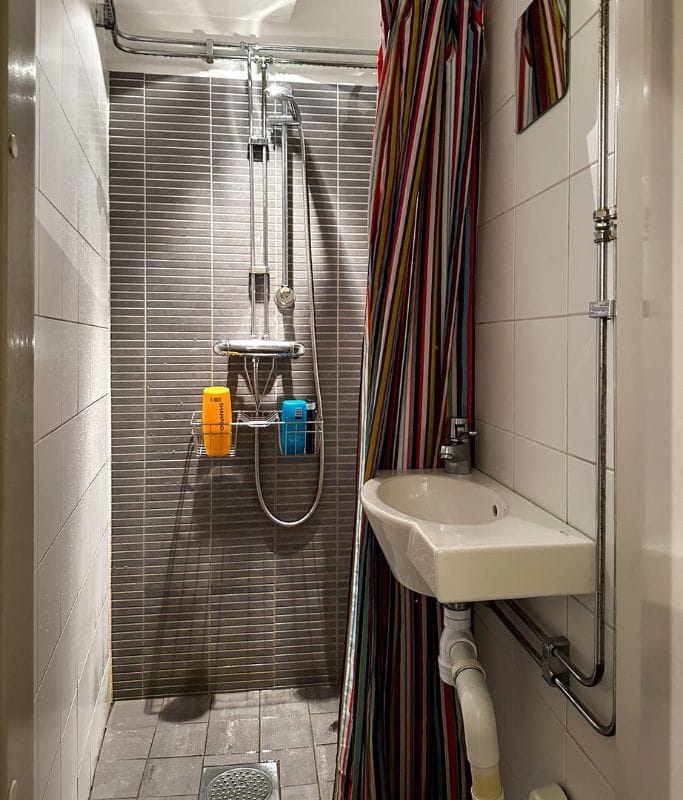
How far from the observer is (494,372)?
1682mm

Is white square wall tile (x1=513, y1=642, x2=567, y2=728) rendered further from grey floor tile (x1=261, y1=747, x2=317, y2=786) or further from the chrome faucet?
grey floor tile (x1=261, y1=747, x2=317, y2=786)

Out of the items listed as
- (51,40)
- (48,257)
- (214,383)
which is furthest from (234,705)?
(51,40)

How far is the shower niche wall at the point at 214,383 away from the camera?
2.28 meters

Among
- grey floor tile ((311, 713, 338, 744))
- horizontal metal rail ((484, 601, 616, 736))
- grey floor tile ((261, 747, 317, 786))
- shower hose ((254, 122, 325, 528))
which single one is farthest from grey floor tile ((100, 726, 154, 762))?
horizontal metal rail ((484, 601, 616, 736))

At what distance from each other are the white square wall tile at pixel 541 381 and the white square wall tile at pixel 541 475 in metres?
0.03

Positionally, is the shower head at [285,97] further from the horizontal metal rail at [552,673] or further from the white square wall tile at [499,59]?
the horizontal metal rail at [552,673]

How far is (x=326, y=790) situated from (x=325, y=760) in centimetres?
13

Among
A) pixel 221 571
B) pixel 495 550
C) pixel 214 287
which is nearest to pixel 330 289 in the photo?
pixel 214 287

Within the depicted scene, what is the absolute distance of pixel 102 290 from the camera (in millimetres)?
2104

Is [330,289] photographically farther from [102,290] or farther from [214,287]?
[102,290]

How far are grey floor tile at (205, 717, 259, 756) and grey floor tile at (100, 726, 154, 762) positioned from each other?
208 mm

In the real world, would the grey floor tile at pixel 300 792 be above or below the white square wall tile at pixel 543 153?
below

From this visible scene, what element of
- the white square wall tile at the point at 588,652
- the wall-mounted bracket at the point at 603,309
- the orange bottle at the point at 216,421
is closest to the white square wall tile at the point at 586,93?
the wall-mounted bracket at the point at 603,309

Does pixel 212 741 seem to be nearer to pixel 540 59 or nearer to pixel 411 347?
pixel 411 347
